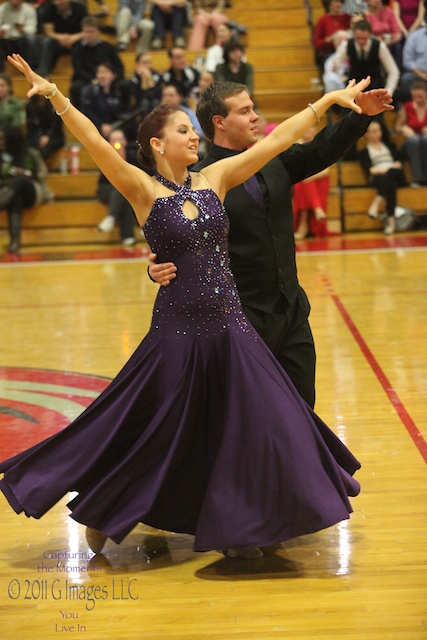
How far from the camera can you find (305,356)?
14.5 ft

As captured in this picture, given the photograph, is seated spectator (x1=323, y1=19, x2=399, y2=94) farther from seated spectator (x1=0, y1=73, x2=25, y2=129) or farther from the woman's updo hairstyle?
the woman's updo hairstyle

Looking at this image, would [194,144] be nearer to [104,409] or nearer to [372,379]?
[104,409]

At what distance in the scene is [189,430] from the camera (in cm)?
388

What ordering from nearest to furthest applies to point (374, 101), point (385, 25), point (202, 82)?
point (374, 101) < point (202, 82) < point (385, 25)

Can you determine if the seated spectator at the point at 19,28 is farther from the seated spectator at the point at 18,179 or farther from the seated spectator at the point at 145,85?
the seated spectator at the point at 18,179

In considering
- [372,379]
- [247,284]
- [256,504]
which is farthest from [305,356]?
[372,379]

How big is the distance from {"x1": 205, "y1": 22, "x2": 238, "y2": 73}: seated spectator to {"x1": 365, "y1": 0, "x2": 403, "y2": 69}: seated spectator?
1.96m

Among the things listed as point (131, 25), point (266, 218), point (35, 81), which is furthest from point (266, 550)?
point (131, 25)

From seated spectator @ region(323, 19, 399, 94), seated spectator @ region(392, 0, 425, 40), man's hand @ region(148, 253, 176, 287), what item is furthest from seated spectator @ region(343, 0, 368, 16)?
man's hand @ region(148, 253, 176, 287)

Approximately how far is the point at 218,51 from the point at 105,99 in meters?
1.81

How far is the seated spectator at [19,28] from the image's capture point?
565 inches

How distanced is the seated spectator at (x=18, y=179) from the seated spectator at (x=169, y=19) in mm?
3142

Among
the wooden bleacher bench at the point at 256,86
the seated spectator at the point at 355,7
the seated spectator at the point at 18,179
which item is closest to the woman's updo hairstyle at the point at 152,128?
the seated spectator at the point at 18,179

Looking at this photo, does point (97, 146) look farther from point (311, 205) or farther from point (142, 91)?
point (142, 91)
